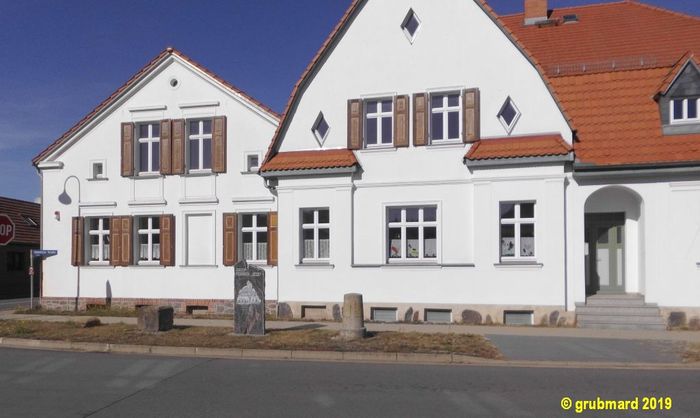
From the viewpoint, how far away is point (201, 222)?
19094 mm

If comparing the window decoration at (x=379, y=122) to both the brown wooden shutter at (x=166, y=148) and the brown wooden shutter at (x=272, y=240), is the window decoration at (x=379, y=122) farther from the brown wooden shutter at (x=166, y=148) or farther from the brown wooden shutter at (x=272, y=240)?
the brown wooden shutter at (x=166, y=148)

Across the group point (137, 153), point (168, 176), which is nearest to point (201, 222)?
point (168, 176)

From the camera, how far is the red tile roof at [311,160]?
16641mm

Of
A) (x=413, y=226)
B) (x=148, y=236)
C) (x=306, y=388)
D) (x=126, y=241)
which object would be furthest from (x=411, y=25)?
(x=306, y=388)

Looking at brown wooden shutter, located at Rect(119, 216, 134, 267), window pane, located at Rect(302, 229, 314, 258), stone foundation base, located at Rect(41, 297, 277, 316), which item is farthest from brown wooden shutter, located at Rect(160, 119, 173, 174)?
window pane, located at Rect(302, 229, 314, 258)

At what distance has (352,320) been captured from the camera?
12789 millimetres

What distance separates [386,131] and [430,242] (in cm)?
343

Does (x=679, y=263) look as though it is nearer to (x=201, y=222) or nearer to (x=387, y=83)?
(x=387, y=83)

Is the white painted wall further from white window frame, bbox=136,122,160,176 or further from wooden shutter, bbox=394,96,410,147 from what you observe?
wooden shutter, bbox=394,96,410,147

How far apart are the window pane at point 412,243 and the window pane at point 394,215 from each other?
0.42m

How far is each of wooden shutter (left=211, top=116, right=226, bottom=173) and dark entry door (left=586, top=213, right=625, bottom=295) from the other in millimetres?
11000

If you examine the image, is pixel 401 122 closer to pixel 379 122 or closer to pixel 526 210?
pixel 379 122

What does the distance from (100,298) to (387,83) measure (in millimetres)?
11812

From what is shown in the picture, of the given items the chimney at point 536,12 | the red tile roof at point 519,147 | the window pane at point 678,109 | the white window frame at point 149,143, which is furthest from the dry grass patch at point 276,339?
the chimney at point 536,12
